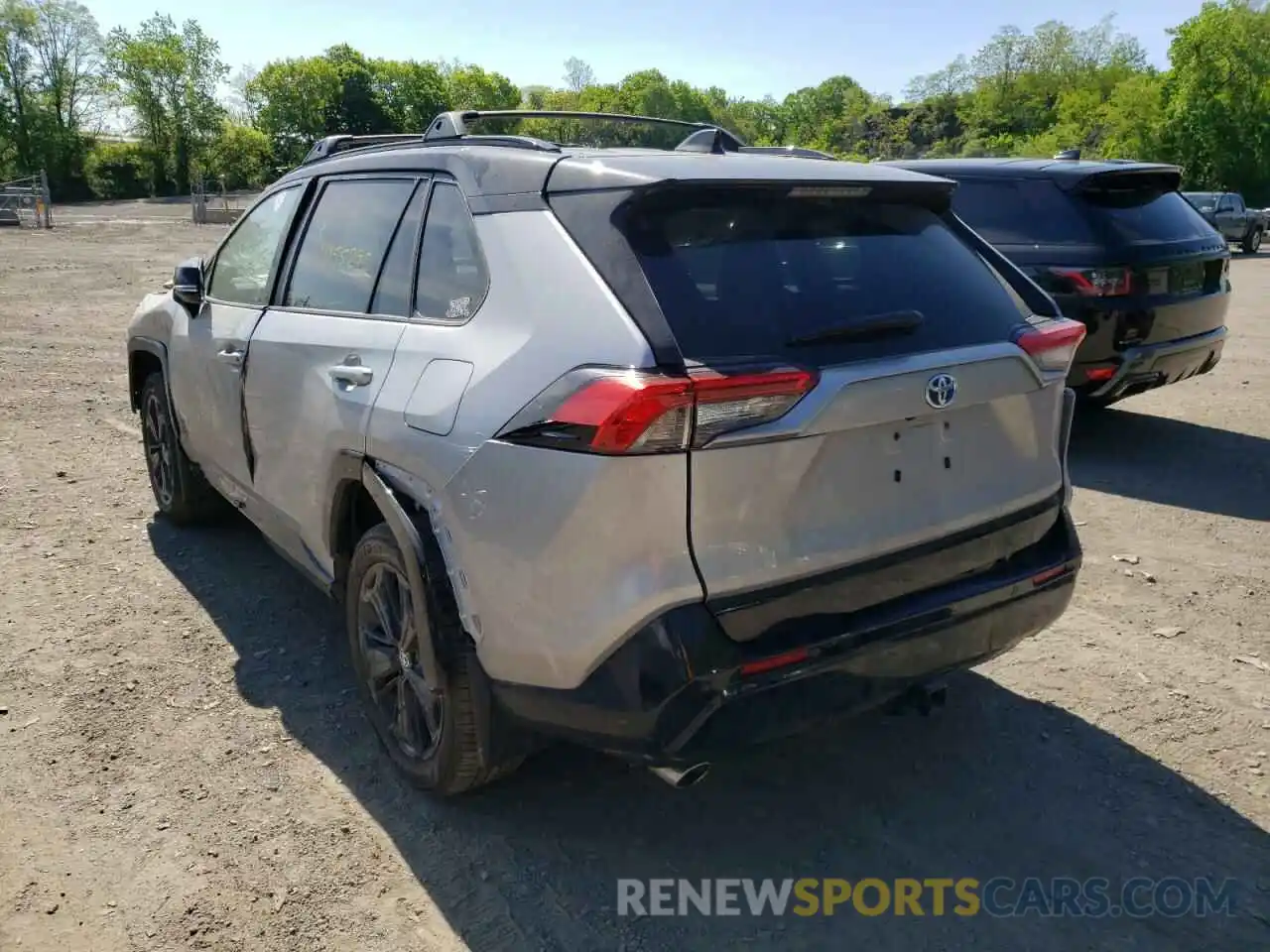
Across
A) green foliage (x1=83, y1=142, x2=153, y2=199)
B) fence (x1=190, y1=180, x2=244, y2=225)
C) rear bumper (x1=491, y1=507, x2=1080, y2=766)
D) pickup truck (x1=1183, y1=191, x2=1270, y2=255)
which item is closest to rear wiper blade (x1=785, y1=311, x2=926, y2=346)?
rear bumper (x1=491, y1=507, x2=1080, y2=766)

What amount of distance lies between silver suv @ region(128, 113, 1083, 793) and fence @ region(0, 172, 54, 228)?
37854mm

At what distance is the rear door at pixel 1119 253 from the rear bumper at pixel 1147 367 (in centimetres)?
6

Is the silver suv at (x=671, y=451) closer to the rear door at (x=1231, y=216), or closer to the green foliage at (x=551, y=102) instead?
the green foliage at (x=551, y=102)

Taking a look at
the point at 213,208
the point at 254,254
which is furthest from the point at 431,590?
the point at 213,208

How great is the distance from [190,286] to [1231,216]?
31.3 m

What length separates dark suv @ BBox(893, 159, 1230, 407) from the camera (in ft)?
20.6

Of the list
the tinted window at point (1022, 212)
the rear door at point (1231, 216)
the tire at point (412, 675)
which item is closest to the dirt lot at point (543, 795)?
the tire at point (412, 675)

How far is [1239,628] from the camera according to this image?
4113 millimetres

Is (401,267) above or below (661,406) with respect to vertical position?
above

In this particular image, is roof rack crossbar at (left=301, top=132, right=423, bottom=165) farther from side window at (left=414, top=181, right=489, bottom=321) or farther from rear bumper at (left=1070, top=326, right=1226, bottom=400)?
A: rear bumper at (left=1070, top=326, right=1226, bottom=400)

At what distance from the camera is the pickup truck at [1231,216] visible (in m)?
28.2

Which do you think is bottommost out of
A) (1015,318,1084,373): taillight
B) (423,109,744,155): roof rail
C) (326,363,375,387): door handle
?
(326,363,375,387): door handle

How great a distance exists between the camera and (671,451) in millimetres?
2197

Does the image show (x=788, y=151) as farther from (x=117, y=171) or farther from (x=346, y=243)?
(x=117, y=171)
